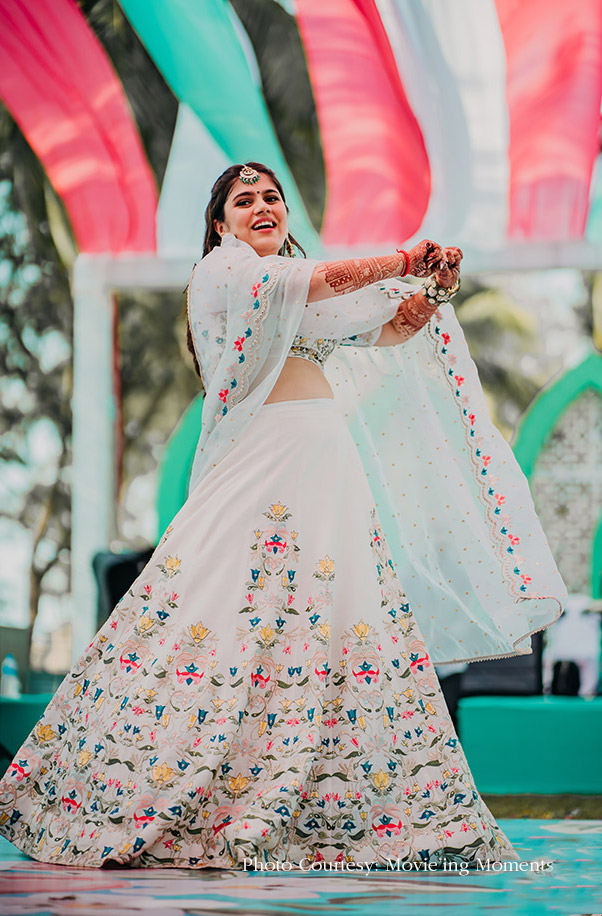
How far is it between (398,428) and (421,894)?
1239 mm

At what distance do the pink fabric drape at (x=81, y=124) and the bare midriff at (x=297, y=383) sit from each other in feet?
9.77

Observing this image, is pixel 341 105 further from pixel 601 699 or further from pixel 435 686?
pixel 435 686

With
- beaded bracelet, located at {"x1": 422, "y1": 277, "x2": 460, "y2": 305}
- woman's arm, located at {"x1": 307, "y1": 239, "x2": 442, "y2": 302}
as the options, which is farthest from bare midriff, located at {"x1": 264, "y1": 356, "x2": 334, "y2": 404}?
beaded bracelet, located at {"x1": 422, "y1": 277, "x2": 460, "y2": 305}

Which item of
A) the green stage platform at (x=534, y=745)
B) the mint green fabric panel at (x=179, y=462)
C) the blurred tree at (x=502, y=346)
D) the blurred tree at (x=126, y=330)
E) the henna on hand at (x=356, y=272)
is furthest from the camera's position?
the blurred tree at (x=502, y=346)

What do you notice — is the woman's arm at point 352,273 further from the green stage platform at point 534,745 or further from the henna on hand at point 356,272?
the green stage platform at point 534,745

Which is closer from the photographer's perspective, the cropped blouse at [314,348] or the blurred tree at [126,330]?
the cropped blouse at [314,348]

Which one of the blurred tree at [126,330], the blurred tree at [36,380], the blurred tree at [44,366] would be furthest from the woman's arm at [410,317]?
the blurred tree at [36,380]

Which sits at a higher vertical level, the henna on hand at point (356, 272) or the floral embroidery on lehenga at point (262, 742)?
the henna on hand at point (356, 272)

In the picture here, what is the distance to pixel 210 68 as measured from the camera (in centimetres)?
516

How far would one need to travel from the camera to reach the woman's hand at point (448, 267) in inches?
95.4

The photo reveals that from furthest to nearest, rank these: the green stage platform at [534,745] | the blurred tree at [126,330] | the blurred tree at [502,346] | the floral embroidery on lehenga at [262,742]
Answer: the blurred tree at [502,346] → the blurred tree at [126,330] → the green stage platform at [534,745] → the floral embroidery on lehenga at [262,742]

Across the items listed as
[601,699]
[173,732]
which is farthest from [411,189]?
[173,732]

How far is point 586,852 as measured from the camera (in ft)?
8.21

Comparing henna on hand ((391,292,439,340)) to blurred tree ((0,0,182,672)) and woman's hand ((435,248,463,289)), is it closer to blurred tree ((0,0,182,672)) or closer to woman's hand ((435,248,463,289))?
woman's hand ((435,248,463,289))
